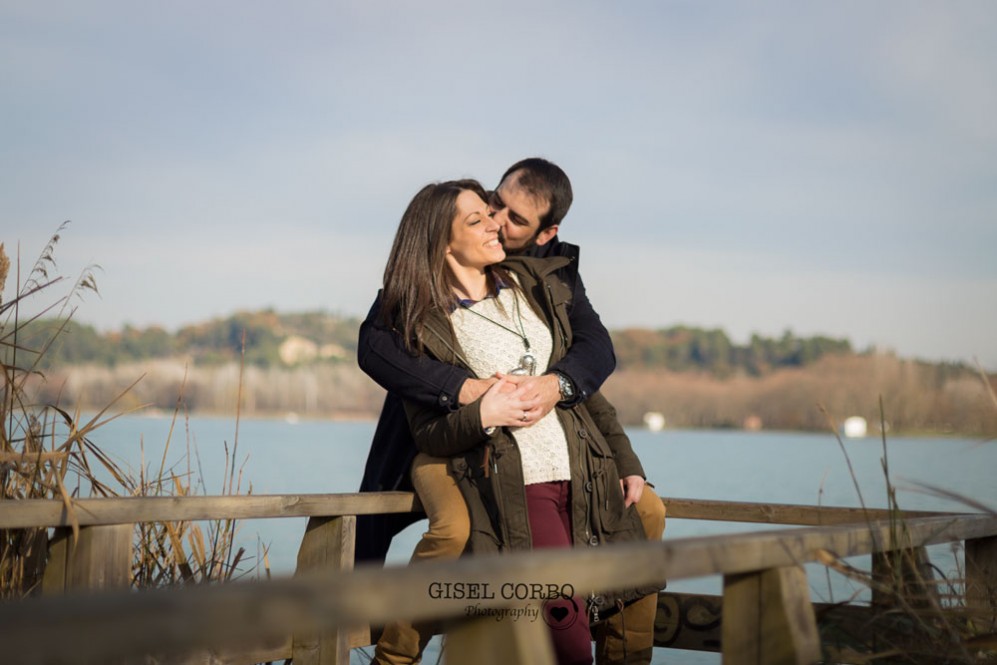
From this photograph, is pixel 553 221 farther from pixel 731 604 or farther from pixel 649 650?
pixel 731 604

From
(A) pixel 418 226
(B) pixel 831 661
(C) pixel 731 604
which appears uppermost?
(A) pixel 418 226

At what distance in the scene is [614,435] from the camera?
3400 millimetres

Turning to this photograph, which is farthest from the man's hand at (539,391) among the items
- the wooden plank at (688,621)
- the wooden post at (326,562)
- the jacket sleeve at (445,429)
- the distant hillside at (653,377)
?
the distant hillside at (653,377)

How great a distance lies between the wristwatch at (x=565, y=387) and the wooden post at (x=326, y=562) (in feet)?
2.08

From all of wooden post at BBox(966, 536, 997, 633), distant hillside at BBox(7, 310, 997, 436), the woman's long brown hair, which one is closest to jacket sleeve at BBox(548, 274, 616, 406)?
the woman's long brown hair

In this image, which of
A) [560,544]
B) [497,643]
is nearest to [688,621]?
[560,544]

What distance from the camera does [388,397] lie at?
345cm

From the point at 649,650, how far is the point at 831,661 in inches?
45.0

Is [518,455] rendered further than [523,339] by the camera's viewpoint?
No

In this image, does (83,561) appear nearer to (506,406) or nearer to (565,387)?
(506,406)

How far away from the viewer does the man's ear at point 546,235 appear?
11.8ft

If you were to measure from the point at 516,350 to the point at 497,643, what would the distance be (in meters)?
1.80

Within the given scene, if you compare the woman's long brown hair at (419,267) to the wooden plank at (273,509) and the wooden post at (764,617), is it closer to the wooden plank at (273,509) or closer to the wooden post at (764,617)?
the wooden plank at (273,509)

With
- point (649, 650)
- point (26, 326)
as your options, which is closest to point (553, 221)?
point (649, 650)
